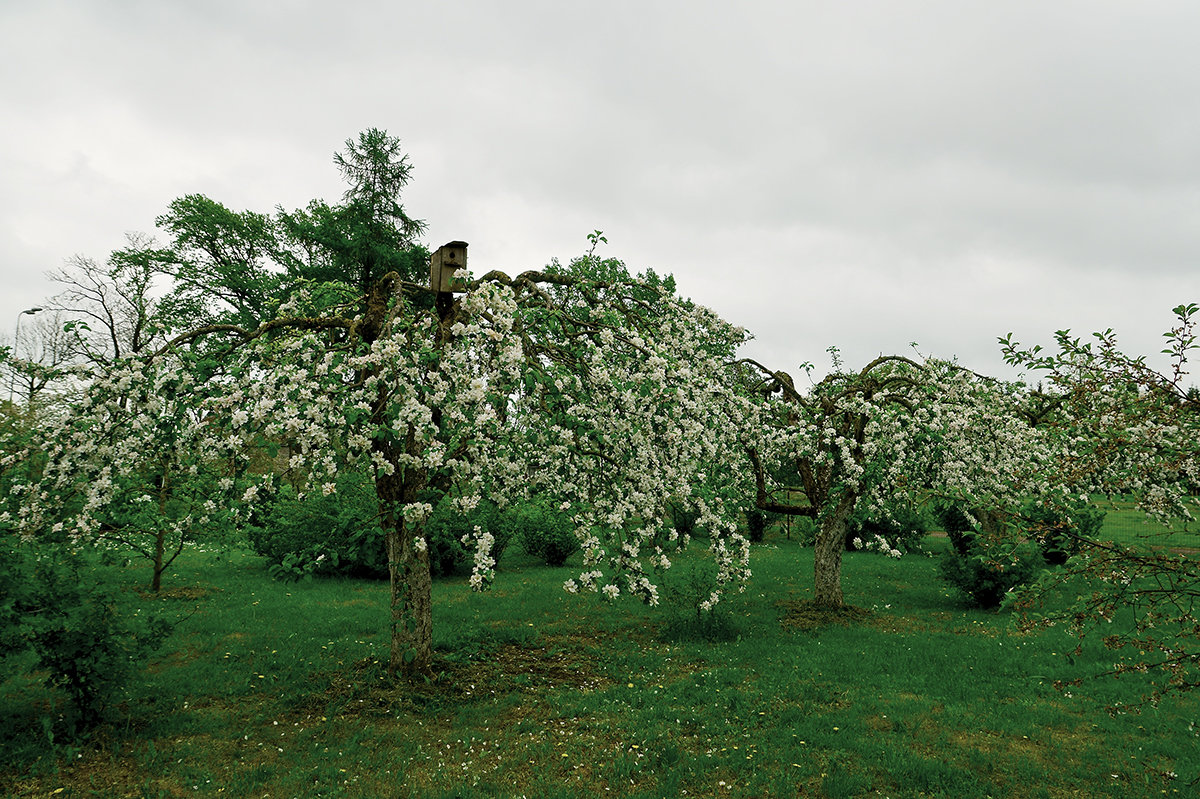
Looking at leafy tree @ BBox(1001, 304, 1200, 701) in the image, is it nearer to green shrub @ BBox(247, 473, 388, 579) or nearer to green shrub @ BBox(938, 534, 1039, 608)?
green shrub @ BBox(938, 534, 1039, 608)

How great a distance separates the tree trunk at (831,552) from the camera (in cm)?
1318

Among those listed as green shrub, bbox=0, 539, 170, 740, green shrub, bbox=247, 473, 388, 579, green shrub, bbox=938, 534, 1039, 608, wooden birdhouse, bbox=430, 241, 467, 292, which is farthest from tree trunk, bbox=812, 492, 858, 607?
green shrub, bbox=0, 539, 170, 740

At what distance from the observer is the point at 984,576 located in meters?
14.1

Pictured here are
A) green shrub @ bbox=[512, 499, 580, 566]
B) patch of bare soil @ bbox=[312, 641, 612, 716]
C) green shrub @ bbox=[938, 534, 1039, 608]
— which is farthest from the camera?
green shrub @ bbox=[512, 499, 580, 566]

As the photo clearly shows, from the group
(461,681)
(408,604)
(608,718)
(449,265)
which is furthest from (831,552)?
(449,265)

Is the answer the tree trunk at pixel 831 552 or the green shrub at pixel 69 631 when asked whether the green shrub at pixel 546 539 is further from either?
the green shrub at pixel 69 631

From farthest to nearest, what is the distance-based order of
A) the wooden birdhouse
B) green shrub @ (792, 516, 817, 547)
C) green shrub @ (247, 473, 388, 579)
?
green shrub @ (792, 516, 817, 547), green shrub @ (247, 473, 388, 579), the wooden birdhouse

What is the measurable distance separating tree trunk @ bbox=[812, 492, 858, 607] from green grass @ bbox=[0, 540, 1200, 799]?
901 millimetres

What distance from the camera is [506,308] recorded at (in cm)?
680

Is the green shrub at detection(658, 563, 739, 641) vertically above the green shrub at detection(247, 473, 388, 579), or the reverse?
the green shrub at detection(247, 473, 388, 579)

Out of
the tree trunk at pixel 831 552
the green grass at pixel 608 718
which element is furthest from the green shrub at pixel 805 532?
the green grass at pixel 608 718

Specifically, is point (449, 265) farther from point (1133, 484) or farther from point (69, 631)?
point (1133, 484)

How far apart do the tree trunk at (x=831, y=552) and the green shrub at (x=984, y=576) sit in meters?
2.91

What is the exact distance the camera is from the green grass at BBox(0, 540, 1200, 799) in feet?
20.5
